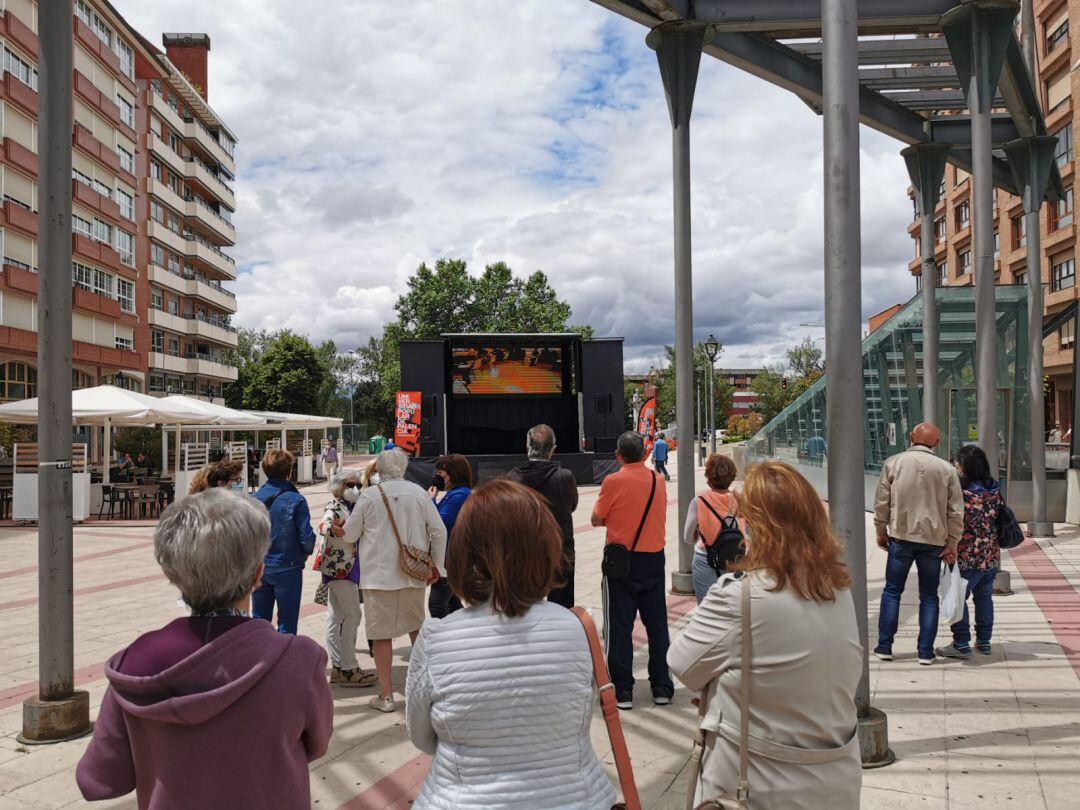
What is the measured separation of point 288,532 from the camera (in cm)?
528

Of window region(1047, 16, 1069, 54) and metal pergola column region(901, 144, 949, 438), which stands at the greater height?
window region(1047, 16, 1069, 54)

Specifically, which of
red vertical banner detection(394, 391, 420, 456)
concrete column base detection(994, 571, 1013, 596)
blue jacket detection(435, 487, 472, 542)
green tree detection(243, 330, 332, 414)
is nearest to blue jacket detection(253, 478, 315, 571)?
blue jacket detection(435, 487, 472, 542)

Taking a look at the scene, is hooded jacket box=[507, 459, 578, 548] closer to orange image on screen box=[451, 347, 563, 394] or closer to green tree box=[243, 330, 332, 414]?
orange image on screen box=[451, 347, 563, 394]

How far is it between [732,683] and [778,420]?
2258 centimetres

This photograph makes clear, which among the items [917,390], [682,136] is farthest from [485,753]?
[917,390]

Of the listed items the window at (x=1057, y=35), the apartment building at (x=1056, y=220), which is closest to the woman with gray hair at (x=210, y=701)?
the apartment building at (x=1056, y=220)

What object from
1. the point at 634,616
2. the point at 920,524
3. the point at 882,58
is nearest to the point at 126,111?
the point at 882,58

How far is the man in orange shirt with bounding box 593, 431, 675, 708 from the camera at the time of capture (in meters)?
5.07

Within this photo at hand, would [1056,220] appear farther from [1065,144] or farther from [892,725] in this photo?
[892,725]

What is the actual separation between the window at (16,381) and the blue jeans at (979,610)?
105ft

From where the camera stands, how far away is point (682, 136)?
855 centimetres

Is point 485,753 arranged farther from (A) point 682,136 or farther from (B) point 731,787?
(A) point 682,136

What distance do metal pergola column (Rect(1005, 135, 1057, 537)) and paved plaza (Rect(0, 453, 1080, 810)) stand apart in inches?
197

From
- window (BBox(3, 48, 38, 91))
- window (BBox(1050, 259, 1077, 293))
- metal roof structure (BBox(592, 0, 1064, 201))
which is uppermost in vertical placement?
window (BBox(3, 48, 38, 91))
